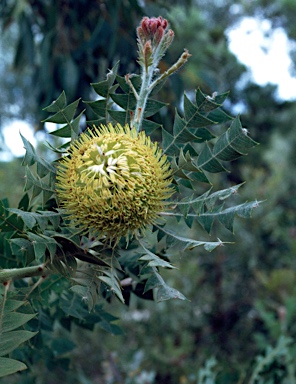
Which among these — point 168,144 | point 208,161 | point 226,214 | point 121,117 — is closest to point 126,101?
point 121,117

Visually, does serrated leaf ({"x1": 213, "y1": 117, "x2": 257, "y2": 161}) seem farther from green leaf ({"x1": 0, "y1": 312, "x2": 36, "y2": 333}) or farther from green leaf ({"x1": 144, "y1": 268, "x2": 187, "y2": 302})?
green leaf ({"x1": 0, "y1": 312, "x2": 36, "y2": 333})

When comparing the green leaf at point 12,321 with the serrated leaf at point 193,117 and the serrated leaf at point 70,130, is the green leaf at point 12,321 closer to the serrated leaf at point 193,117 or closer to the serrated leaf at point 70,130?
the serrated leaf at point 70,130

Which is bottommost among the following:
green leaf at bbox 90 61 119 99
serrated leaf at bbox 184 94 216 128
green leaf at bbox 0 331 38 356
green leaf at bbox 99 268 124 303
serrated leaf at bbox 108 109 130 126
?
green leaf at bbox 0 331 38 356

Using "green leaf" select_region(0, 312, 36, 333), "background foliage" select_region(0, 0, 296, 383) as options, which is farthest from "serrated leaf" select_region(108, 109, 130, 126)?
"background foliage" select_region(0, 0, 296, 383)

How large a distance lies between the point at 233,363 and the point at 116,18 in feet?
7.12

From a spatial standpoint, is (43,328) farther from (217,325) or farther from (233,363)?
(217,325)

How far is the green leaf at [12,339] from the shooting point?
1.06 m

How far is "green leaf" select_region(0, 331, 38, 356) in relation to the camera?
1062 millimetres

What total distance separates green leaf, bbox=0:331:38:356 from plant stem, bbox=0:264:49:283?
0.13 m

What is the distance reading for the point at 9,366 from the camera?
40.0 inches

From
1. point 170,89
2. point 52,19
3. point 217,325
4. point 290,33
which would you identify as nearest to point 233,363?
point 217,325

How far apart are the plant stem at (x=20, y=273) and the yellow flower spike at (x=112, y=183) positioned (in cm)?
15

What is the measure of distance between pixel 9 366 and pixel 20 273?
0.77 ft

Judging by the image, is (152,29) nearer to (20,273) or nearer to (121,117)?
(121,117)
